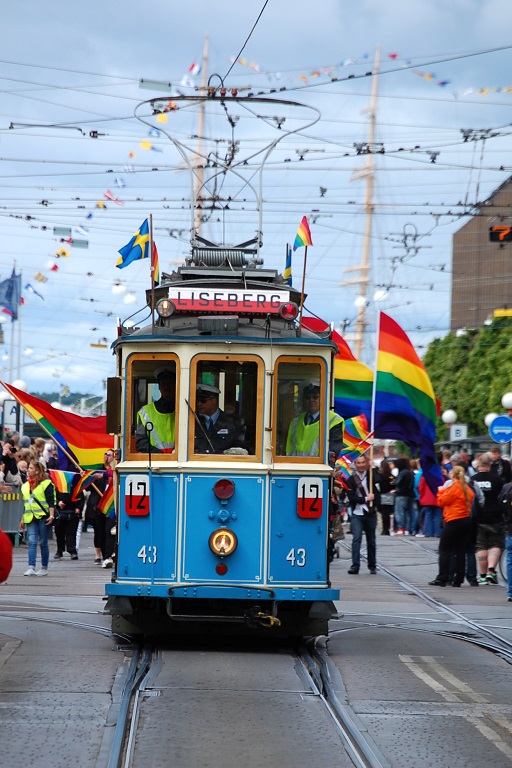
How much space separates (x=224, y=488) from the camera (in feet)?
38.1

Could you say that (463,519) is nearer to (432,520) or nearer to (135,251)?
(135,251)

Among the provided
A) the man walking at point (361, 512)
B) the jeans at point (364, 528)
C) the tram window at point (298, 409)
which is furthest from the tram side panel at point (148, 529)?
the jeans at point (364, 528)

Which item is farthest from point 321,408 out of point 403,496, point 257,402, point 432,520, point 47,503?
point 403,496

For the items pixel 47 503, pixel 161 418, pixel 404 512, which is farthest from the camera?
pixel 404 512

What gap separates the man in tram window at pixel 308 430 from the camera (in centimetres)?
1194

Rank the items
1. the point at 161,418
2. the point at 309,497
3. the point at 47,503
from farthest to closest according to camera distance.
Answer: the point at 47,503
the point at 161,418
the point at 309,497

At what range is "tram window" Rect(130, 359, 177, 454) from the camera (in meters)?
11.9

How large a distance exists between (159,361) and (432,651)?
363cm

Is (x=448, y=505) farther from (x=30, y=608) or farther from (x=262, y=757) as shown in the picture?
(x=262, y=757)

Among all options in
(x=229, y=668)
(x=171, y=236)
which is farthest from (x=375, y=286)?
Result: (x=229, y=668)

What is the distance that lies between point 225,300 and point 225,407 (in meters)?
0.95

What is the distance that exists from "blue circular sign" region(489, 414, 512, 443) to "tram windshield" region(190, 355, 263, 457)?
15.3 meters

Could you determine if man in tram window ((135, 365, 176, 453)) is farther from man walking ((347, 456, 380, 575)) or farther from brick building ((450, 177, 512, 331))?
brick building ((450, 177, 512, 331))

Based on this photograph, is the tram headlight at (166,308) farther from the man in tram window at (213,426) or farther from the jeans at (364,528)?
the jeans at (364,528)
